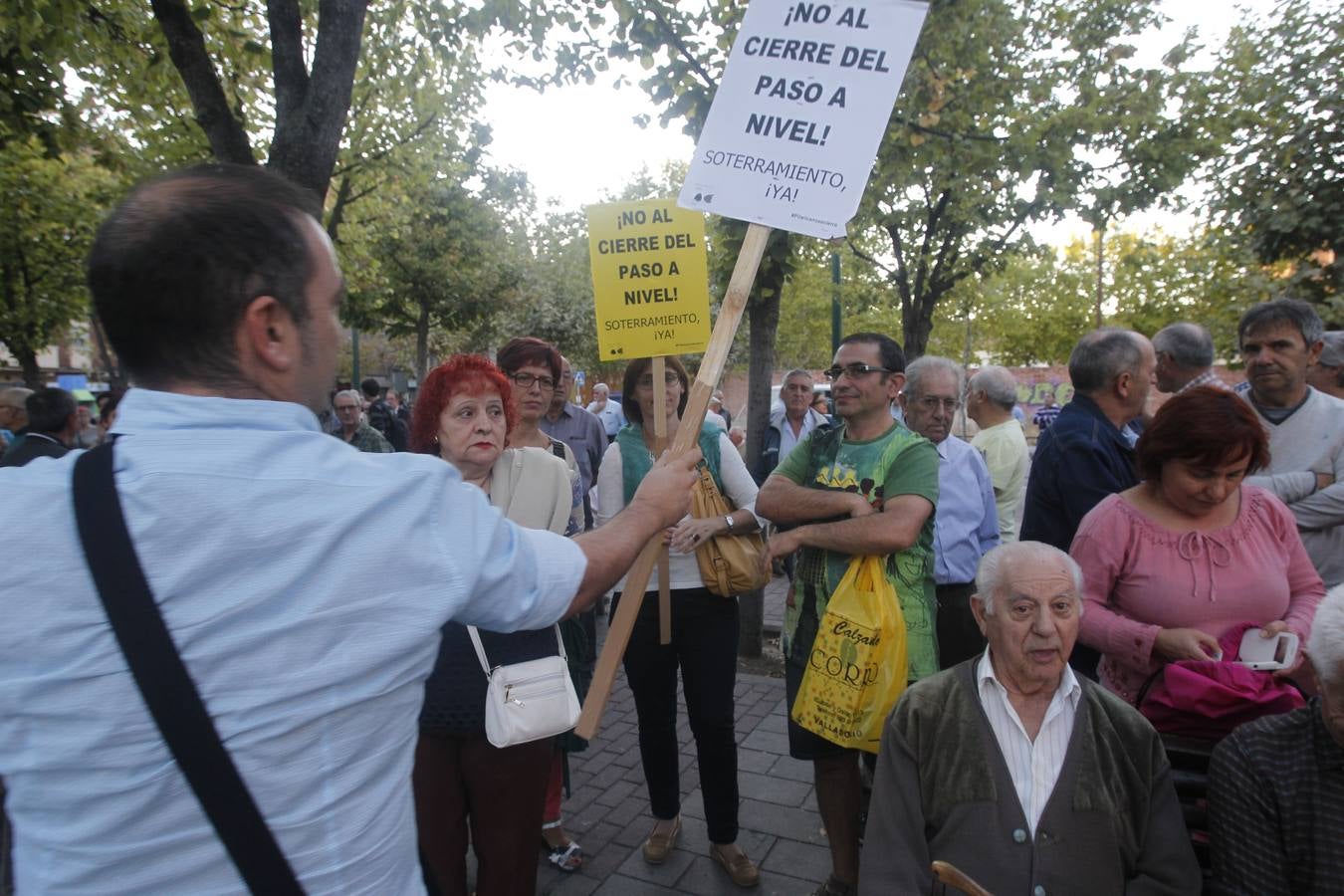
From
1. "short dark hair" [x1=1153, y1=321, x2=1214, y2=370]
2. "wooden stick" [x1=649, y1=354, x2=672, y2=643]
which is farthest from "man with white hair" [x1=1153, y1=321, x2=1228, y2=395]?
"wooden stick" [x1=649, y1=354, x2=672, y2=643]

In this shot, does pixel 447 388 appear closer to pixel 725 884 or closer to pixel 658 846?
pixel 658 846

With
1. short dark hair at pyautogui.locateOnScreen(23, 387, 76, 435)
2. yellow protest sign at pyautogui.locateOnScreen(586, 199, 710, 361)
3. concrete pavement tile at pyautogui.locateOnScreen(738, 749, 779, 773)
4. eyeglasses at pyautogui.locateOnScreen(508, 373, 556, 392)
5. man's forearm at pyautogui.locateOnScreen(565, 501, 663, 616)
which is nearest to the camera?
man's forearm at pyautogui.locateOnScreen(565, 501, 663, 616)

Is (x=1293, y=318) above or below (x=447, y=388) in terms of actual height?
above

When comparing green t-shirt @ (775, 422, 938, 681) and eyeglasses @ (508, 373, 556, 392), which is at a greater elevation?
eyeglasses @ (508, 373, 556, 392)

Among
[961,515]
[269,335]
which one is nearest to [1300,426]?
[961,515]

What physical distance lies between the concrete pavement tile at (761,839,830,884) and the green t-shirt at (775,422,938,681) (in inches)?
39.4

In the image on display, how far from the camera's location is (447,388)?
2.94 m

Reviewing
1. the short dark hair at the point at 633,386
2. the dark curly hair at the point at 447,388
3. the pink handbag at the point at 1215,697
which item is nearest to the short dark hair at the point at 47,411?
the dark curly hair at the point at 447,388

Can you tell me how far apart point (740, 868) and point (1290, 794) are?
206cm

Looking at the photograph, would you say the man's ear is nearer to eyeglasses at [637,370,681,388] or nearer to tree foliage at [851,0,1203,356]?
eyeglasses at [637,370,681,388]

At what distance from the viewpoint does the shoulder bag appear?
338 cm

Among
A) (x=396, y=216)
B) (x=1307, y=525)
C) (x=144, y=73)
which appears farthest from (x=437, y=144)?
(x=1307, y=525)

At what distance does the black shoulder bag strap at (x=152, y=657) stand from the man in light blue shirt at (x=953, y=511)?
326cm

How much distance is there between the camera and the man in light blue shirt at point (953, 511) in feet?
13.2
